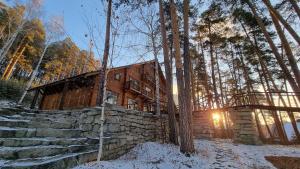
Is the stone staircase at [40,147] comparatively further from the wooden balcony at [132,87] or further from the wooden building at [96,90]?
the wooden balcony at [132,87]

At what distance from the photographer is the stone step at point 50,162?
2.72m

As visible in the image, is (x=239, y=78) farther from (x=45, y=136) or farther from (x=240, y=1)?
(x=45, y=136)

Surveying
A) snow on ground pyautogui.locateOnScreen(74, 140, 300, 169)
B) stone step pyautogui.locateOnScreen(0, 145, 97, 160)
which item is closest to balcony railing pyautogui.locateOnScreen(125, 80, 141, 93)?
snow on ground pyautogui.locateOnScreen(74, 140, 300, 169)

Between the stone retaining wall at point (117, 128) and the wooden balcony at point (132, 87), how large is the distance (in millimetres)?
7415

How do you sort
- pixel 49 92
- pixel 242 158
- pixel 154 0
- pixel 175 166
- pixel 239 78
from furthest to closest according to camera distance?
1. pixel 239 78
2. pixel 49 92
3. pixel 154 0
4. pixel 242 158
5. pixel 175 166

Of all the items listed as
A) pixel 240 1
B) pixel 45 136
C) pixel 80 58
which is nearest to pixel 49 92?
pixel 80 58

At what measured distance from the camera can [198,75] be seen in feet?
53.2

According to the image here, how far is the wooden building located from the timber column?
5098 millimetres

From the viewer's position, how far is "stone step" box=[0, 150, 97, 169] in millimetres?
2721

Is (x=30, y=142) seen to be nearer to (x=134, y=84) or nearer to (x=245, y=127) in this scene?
(x=245, y=127)

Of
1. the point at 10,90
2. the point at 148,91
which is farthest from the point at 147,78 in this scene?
the point at 10,90

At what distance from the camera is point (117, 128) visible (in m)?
5.89

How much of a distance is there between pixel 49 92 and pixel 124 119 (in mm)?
12265

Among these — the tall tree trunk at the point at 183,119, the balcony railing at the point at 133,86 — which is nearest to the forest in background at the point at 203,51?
the tall tree trunk at the point at 183,119
